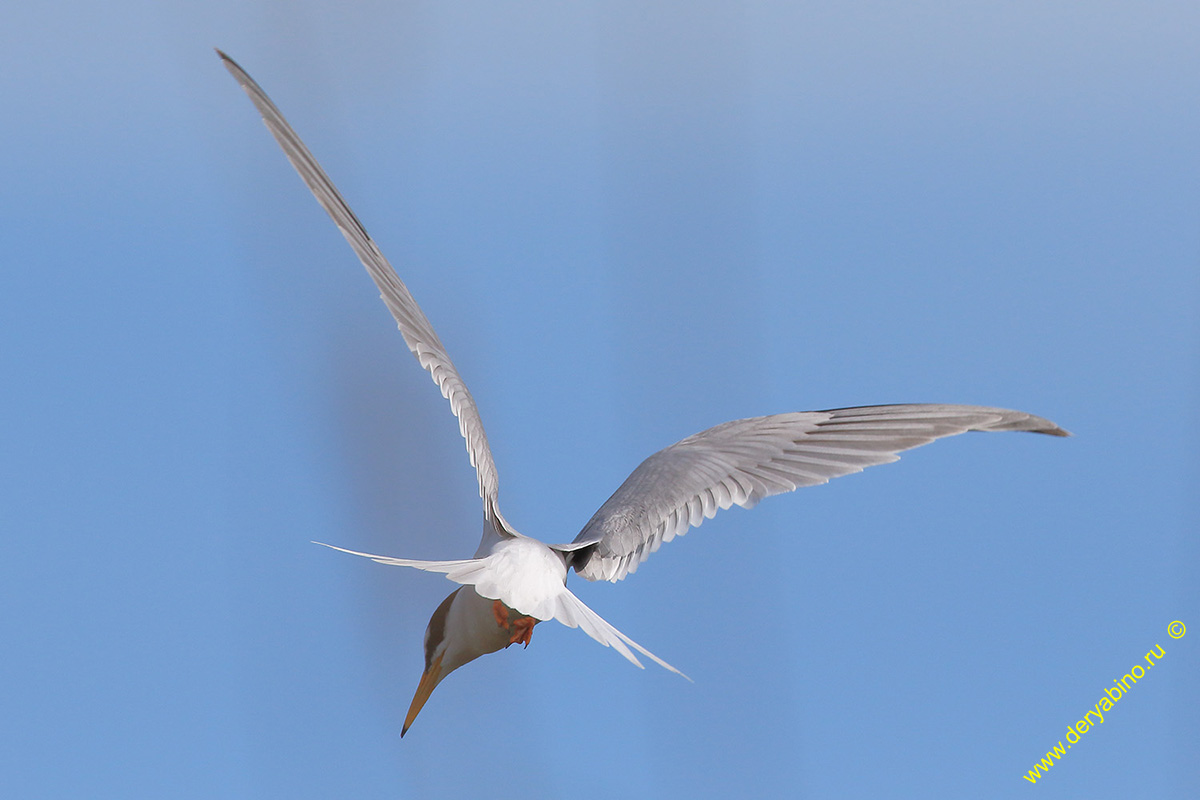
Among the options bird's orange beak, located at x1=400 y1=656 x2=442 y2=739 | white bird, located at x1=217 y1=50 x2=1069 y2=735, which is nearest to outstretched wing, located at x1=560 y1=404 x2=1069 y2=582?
white bird, located at x1=217 y1=50 x2=1069 y2=735

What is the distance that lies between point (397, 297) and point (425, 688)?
0.28 m

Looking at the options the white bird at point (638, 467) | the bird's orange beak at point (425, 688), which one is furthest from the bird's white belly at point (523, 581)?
the bird's orange beak at point (425, 688)

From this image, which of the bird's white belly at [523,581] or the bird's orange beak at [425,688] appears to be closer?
the bird's white belly at [523,581]

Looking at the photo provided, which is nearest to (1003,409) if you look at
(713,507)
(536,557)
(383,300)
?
(713,507)

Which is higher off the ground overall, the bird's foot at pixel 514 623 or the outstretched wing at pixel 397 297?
the outstretched wing at pixel 397 297

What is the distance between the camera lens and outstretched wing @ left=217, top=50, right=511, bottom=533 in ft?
1.94

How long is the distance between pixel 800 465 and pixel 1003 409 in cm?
13

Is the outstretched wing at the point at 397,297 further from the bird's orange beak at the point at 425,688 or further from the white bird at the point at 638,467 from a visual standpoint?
the bird's orange beak at the point at 425,688

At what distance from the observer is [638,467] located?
2.22 feet

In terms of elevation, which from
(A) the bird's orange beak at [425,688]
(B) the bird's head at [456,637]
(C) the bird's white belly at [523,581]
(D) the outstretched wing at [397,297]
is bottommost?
(A) the bird's orange beak at [425,688]

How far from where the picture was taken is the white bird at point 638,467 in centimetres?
57

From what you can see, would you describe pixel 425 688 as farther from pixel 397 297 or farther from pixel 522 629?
pixel 397 297

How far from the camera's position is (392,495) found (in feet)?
2.34

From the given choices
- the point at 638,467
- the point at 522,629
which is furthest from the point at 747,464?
the point at 522,629
